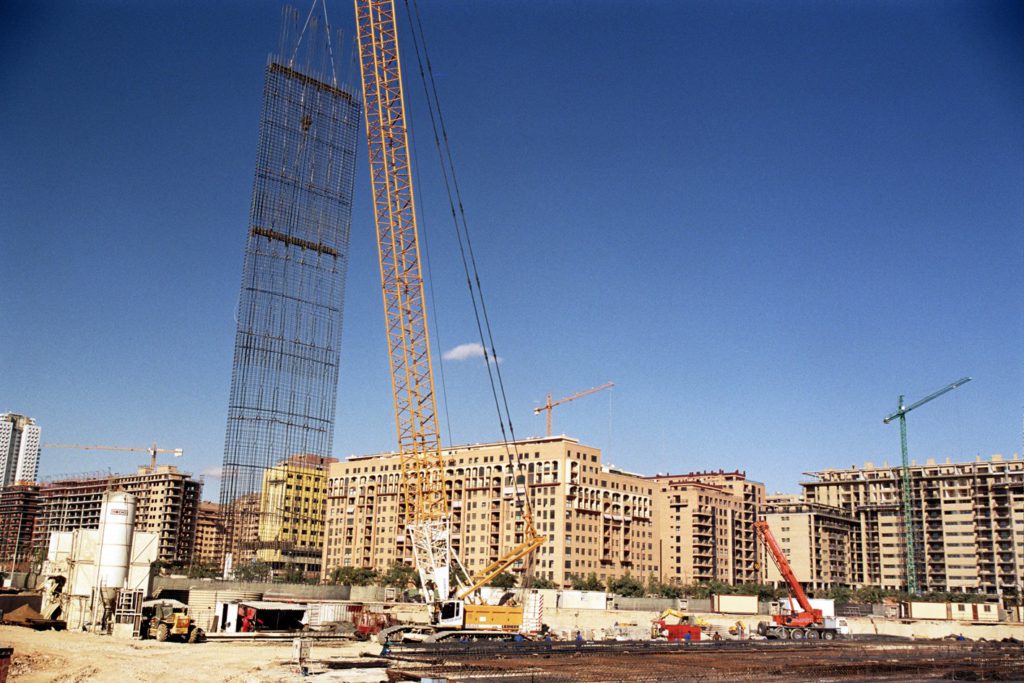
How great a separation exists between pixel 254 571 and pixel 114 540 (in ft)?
139

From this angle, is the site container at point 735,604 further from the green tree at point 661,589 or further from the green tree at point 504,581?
the green tree at point 504,581

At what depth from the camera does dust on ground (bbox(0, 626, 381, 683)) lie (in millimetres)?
32812

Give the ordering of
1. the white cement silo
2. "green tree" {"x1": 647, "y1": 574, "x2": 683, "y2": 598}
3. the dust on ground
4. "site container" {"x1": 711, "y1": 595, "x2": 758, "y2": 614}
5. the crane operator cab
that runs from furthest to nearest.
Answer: "green tree" {"x1": 647, "y1": 574, "x2": 683, "y2": 598} < "site container" {"x1": 711, "y1": 595, "x2": 758, "y2": 614} < the white cement silo < the crane operator cab < the dust on ground

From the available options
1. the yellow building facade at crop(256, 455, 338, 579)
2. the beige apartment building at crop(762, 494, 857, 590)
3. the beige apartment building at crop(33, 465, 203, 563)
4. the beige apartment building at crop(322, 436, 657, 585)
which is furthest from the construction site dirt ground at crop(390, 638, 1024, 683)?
the beige apartment building at crop(33, 465, 203, 563)

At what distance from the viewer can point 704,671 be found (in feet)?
125

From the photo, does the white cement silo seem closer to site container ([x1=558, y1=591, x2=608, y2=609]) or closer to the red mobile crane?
the red mobile crane

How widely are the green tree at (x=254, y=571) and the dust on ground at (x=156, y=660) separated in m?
45.7

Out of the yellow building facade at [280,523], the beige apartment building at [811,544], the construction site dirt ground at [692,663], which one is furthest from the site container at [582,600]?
the beige apartment building at [811,544]

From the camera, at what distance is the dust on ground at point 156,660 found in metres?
32.8

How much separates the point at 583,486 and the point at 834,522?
2724 inches

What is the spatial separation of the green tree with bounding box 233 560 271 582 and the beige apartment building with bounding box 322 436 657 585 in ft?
159

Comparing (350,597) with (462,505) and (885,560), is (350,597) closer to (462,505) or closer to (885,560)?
(462,505)

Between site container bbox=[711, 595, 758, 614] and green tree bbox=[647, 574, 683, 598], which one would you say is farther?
green tree bbox=[647, 574, 683, 598]

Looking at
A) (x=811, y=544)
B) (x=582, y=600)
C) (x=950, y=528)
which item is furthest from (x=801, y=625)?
(x=950, y=528)
